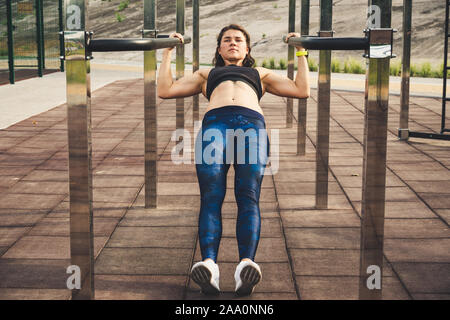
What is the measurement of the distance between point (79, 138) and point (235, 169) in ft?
3.71

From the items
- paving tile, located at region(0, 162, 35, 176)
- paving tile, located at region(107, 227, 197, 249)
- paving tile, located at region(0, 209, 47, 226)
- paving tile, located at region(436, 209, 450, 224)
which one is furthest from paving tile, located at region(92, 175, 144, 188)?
paving tile, located at region(436, 209, 450, 224)

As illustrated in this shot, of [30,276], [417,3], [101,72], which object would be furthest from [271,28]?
[30,276]

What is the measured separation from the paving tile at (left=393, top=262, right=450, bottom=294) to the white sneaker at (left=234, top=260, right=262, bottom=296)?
793 mm

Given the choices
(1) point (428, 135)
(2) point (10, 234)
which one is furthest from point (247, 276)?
(1) point (428, 135)

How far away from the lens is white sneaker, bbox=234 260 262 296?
3.50 metres

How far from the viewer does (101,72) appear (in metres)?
17.9

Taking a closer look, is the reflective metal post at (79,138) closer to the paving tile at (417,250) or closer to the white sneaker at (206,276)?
the white sneaker at (206,276)

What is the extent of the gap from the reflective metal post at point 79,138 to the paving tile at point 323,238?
1.64 metres

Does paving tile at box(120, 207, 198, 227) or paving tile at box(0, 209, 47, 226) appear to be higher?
paving tile at box(0, 209, 47, 226)

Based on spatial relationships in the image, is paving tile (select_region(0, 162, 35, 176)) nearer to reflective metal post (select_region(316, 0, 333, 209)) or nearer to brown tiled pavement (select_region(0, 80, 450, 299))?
brown tiled pavement (select_region(0, 80, 450, 299))

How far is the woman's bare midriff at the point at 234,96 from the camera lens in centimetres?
418

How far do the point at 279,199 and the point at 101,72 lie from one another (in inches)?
505

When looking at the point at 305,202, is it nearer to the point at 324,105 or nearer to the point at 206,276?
the point at 324,105
